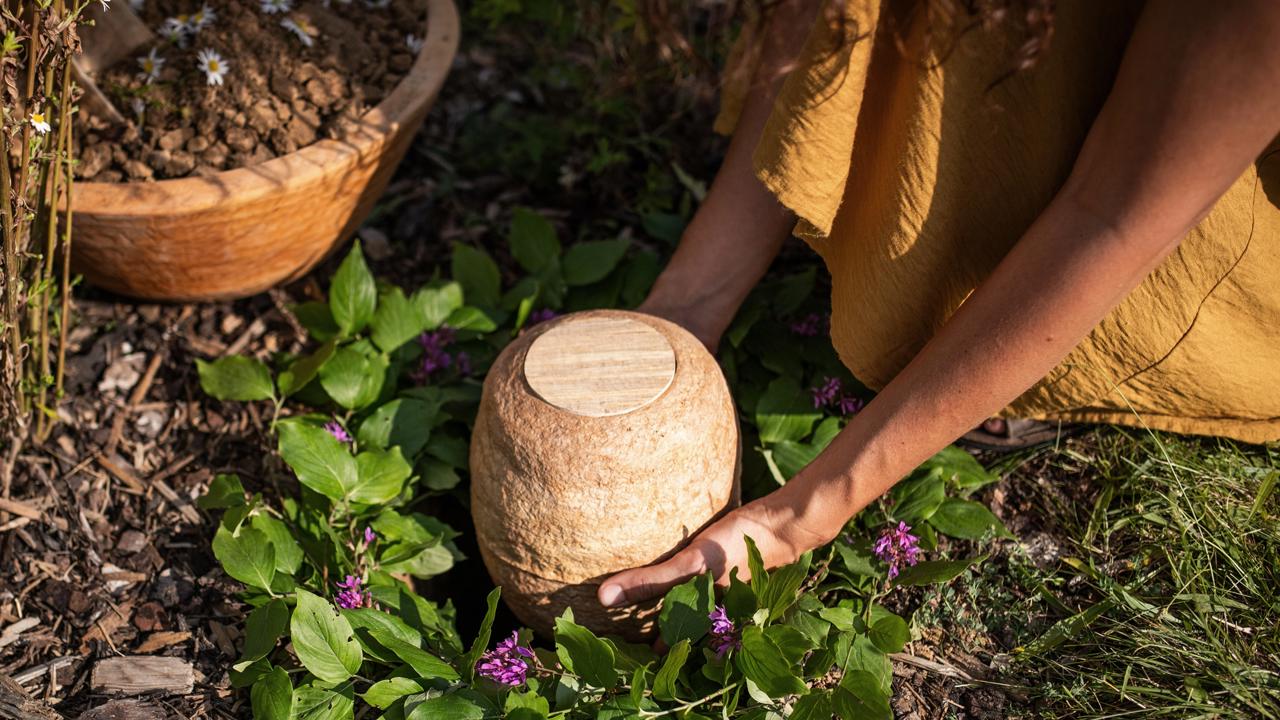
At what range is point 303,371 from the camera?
2.18 metres

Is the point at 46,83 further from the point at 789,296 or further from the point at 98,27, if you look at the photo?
the point at 789,296

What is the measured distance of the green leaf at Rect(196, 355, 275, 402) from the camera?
2217 mm

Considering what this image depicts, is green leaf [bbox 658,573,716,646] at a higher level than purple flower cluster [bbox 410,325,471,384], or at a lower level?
higher

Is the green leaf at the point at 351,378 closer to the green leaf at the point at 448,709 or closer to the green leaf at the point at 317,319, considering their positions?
the green leaf at the point at 317,319

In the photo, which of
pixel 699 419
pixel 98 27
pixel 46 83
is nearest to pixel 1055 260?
pixel 699 419

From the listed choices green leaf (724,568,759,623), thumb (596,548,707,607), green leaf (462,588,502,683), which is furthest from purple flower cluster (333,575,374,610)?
green leaf (724,568,759,623)

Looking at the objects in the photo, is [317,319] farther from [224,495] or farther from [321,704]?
[321,704]

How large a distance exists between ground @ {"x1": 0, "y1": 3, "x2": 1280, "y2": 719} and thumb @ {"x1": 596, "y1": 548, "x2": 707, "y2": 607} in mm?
478

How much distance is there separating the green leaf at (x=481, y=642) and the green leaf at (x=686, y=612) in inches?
11.0

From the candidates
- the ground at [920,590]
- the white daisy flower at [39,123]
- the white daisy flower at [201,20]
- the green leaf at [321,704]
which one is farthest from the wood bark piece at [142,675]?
the white daisy flower at [201,20]

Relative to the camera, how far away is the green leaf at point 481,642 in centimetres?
162

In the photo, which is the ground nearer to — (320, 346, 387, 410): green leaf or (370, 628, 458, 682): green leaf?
(320, 346, 387, 410): green leaf

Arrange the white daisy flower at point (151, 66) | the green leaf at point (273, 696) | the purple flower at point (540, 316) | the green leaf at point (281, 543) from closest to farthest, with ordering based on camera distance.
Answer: the green leaf at point (273, 696) → the green leaf at point (281, 543) → the white daisy flower at point (151, 66) → the purple flower at point (540, 316)

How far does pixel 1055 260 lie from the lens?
4.74 feet
